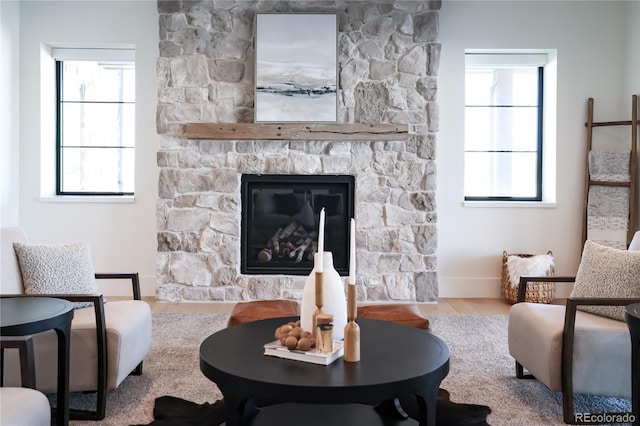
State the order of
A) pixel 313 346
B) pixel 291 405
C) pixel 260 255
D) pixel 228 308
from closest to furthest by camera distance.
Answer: pixel 313 346 → pixel 291 405 → pixel 228 308 → pixel 260 255

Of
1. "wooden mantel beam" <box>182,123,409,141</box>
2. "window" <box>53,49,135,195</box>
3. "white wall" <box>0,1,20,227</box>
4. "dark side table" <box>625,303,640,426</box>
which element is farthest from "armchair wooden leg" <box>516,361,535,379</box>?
"white wall" <box>0,1,20,227</box>

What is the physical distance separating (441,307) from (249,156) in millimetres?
2085

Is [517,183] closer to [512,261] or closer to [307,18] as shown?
[512,261]

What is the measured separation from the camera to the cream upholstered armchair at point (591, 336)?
2.29 m

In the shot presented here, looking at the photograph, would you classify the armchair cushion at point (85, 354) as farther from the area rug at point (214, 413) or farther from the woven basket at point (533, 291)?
the woven basket at point (533, 291)

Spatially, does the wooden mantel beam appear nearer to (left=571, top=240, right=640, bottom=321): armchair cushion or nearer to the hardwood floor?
the hardwood floor

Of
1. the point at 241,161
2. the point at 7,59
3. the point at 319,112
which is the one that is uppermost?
the point at 7,59

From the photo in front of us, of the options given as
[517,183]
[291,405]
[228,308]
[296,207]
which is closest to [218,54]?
[296,207]

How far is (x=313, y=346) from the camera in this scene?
1.83 m

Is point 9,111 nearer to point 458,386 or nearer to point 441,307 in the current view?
point 441,307

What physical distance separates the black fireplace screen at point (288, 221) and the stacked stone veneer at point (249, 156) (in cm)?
12

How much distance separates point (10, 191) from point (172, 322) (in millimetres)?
2115

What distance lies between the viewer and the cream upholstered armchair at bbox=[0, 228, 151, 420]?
7.50 ft

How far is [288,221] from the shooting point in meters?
4.84
